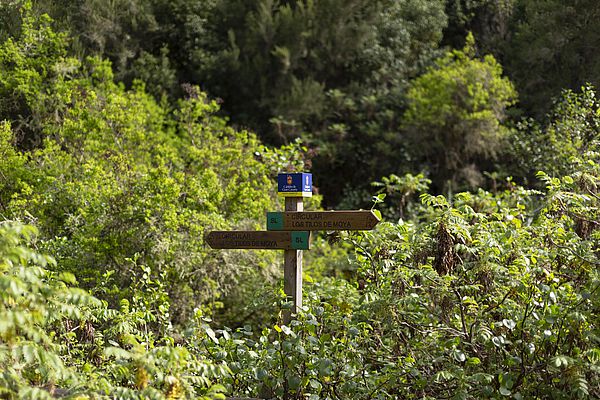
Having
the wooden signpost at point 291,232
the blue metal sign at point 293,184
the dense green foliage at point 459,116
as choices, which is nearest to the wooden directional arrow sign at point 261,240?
the wooden signpost at point 291,232

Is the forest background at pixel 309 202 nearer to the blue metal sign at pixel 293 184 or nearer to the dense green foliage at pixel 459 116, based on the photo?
the dense green foliage at pixel 459 116

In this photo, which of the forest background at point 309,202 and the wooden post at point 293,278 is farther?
the wooden post at point 293,278

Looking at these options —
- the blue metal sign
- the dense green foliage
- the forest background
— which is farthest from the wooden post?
the dense green foliage

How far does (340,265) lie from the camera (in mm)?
9219

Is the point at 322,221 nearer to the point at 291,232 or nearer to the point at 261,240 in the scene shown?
the point at 291,232

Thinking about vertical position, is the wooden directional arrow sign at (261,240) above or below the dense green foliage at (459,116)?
below

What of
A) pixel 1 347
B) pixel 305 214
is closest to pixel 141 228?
pixel 305 214

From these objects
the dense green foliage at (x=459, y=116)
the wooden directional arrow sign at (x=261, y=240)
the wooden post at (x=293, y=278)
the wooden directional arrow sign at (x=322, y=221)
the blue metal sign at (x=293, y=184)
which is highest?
the dense green foliage at (x=459, y=116)

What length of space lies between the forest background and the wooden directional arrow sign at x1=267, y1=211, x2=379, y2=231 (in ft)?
0.24

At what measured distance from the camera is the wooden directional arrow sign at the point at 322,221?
477 centimetres

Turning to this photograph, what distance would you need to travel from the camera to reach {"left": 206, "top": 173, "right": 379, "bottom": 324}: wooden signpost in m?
4.95

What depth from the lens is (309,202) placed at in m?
9.84

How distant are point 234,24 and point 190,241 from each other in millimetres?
7658

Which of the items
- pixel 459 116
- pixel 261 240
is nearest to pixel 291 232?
pixel 261 240
